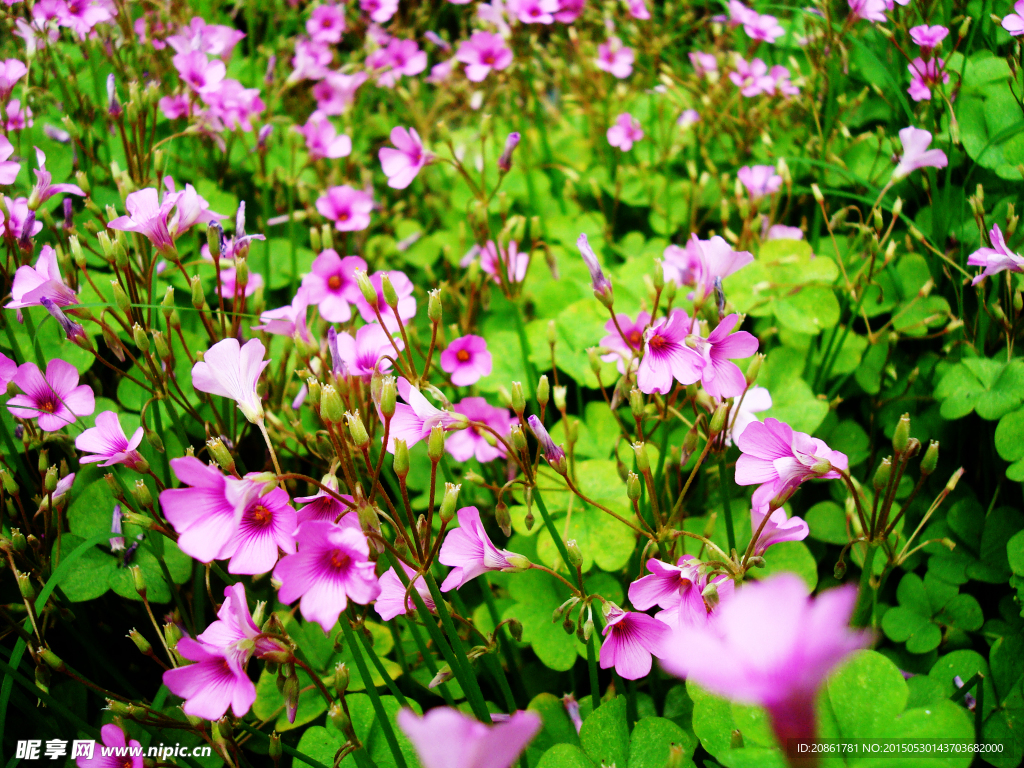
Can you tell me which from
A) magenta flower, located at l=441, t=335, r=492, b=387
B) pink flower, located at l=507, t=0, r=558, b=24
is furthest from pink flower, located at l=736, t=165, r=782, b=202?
magenta flower, located at l=441, t=335, r=492, b=387

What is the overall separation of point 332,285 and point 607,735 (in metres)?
1.34

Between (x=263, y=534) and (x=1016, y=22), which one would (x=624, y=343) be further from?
(x=1016, y=22)

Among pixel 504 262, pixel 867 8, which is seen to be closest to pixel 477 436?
pixel 504 262

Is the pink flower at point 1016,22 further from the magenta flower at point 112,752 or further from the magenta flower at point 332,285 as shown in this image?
the magenta flower at point 112,752

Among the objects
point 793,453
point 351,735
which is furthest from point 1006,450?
point 351,735

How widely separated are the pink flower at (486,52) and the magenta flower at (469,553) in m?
2.03

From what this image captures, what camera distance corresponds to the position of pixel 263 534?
3.43ft

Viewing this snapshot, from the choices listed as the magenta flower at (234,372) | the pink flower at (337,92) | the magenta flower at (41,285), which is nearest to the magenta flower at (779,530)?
the magenta flower at (234,372)

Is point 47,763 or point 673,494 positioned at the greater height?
point 673,494

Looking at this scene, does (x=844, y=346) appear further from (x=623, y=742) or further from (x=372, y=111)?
(x=372, y=111)

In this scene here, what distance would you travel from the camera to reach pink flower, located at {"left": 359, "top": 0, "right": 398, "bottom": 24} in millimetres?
2808

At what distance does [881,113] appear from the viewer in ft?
8.34

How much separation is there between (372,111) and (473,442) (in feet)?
9.11

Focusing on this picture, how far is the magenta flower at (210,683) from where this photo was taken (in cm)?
102
